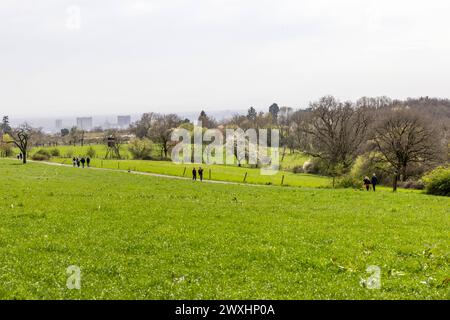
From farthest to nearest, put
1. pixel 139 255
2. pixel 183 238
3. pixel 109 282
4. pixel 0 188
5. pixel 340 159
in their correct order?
pixel 340 159 → pixel 0 188 → pixel 183 238 → pixel 139 255 → pixel 109 282

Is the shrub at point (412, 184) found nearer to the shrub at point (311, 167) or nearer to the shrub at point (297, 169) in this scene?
the shrub at point (311, 167)

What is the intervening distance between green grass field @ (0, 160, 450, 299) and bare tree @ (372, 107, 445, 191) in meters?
49.7

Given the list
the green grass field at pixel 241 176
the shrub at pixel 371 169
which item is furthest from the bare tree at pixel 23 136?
the shrub at pixel 371 169

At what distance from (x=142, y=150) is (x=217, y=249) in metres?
127

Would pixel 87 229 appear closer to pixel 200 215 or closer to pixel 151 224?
pixel 151 224

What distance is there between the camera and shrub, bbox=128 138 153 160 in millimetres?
140625

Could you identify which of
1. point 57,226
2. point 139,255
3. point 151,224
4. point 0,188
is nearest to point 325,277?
point 139,255

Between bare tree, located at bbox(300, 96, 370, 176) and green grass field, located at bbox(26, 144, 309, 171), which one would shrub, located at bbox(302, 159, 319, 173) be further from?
green grass field, located at bbox(26, 144, 309, 171)

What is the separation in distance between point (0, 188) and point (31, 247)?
24.8 m

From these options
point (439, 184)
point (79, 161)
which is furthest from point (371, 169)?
point (79, 161)

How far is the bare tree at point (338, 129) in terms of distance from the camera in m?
98.4

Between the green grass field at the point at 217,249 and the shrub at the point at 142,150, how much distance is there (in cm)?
10893

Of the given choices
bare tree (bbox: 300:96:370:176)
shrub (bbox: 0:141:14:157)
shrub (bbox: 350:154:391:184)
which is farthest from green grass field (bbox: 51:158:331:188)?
shrub (bbox: 0:141:14:157)
